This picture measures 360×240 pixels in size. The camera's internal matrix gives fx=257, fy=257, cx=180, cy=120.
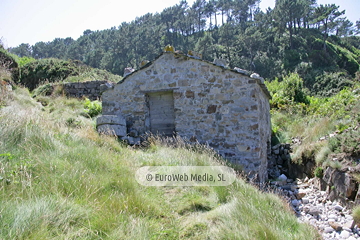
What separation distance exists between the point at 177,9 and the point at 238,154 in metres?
69.0

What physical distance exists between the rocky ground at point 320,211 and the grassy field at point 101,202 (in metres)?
1.47

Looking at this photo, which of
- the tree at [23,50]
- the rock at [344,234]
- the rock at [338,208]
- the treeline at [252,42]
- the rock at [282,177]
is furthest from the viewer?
the tree at [23,50]

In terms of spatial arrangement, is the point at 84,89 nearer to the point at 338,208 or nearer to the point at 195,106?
the point at 195,106

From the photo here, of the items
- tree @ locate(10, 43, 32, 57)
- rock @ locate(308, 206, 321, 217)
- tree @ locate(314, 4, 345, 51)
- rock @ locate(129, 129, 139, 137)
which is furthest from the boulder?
tree @ locate(10, 43, 32, 57)

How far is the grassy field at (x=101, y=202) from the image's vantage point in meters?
2.96

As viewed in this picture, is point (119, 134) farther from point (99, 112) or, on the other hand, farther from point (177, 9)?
point (177, 9)

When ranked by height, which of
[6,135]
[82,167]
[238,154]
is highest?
[6,135]

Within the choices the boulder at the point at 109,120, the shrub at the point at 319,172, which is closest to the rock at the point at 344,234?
the shrub at the point at 319,172

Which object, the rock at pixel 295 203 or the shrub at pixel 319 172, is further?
the shrub at pixel 319 172

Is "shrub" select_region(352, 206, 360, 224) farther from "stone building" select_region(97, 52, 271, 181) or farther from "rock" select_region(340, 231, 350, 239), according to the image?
"stone building" select_region(97, 52, 271, 181)

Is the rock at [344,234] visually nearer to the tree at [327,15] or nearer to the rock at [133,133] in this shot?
the rock at [133,133]

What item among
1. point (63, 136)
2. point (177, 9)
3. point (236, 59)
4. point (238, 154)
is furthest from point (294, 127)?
point (177, 9)

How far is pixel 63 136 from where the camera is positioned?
5953 millimetres

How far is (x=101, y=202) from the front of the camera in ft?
11.8
